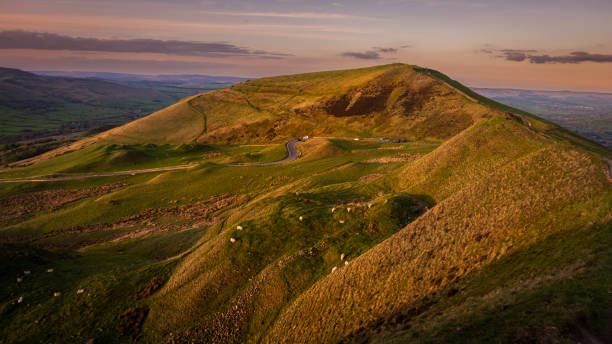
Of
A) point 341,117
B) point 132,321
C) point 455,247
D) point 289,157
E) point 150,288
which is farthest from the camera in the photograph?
point 341,117

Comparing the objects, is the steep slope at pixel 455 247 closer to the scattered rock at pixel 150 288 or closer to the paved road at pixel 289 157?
the scattered rock at pixel 150 288

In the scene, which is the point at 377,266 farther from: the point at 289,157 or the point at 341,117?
the point at 341,117

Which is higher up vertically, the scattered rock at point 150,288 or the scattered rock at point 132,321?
the scattered rock at point 150,288

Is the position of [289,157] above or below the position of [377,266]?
below

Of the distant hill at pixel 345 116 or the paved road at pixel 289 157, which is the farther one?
the distant hill at pixel 345 116

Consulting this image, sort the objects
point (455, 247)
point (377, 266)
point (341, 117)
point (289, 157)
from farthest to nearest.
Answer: point (341, 117) < point (289, 157) < point (377, 266) < point (455, 247)

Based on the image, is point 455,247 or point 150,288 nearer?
point 455,247

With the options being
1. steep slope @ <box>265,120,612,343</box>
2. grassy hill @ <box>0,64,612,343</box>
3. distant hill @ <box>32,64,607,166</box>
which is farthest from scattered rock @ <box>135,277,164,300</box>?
distant hill @ <box>32,64,607,166</box>

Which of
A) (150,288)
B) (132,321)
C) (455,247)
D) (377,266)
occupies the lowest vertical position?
(132,321)

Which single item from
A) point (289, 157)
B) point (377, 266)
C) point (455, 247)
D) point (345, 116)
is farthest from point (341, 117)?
point (455, 247)

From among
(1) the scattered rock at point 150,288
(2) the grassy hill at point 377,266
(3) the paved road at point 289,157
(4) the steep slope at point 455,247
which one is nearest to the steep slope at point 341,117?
(3) the paved road at point 289,157

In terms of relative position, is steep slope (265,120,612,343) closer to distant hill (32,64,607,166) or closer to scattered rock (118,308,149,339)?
scattered rock (118,308,149,339)

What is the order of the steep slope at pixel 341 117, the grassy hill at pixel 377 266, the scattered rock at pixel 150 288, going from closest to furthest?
1. the grassy hill at pixel 377 266
2. the scattered rock at pixel 150 288
3. the steep slope at pixel 341 117
